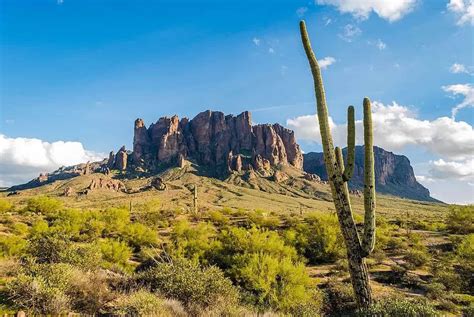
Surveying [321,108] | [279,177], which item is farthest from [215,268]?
[279,177]

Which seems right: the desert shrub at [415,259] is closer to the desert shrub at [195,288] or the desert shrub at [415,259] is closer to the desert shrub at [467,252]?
the desert shrub at [467,252]

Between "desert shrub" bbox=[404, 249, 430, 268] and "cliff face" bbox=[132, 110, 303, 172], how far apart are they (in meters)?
143

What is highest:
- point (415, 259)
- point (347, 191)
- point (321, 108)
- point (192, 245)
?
point (321, 108)

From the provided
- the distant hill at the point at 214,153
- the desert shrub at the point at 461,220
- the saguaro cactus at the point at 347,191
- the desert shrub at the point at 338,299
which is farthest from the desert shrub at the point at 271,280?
the distant hill at the point at 214,153

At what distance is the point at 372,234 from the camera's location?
8242 mm

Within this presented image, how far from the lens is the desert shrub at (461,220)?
27902 millimetres

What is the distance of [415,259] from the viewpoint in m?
19.6

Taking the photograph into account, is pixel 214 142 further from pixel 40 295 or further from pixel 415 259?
pixel 40 295

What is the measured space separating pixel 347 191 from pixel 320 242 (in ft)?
46.6

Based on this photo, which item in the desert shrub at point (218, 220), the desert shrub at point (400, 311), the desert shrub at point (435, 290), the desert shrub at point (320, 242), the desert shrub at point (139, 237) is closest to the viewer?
the desert shrub at point (400, 311)

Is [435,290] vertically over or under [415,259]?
under

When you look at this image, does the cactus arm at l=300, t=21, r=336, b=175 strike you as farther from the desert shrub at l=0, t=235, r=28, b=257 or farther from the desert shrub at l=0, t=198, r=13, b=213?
the desert shrub at l=0, t=198, r=13, b=213

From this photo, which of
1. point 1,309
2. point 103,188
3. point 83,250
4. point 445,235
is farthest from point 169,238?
point 103,188

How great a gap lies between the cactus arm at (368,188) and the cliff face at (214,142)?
507 ft
